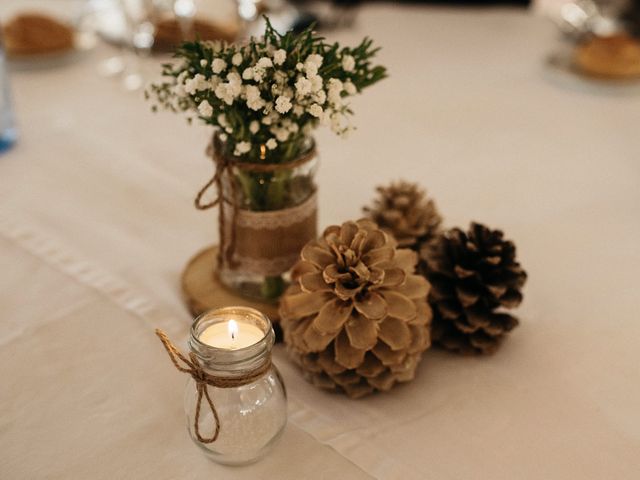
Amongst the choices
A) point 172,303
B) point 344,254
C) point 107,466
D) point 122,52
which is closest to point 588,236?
point 344,254

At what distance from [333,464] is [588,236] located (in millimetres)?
549

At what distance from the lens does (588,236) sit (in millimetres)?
1006

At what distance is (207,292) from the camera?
0.84 meters

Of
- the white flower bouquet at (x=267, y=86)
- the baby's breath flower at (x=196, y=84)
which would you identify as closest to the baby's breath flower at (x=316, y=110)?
the white flower bouquet at (x=267, y=86)

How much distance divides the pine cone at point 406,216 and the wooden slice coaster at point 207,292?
165 millimetres

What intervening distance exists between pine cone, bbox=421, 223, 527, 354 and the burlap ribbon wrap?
0.14m

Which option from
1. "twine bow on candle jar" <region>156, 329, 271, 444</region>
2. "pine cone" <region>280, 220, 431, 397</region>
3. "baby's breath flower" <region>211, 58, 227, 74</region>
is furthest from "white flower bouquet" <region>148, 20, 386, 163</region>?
"twine bow on candle jar" <region>156, 329, 271, 444</region>

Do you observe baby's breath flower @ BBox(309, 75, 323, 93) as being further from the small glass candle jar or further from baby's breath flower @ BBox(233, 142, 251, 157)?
the small glass candle jar

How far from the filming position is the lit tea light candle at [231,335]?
25.2 inches

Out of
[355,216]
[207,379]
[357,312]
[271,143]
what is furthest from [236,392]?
[355,216]

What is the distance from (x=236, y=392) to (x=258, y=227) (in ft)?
0.70

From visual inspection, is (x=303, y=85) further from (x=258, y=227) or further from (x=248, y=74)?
(x=258, y=227)

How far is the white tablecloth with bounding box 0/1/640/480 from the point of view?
0.67 metres

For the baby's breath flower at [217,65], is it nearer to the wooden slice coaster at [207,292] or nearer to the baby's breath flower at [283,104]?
the baby's breath flower at [283,104]
